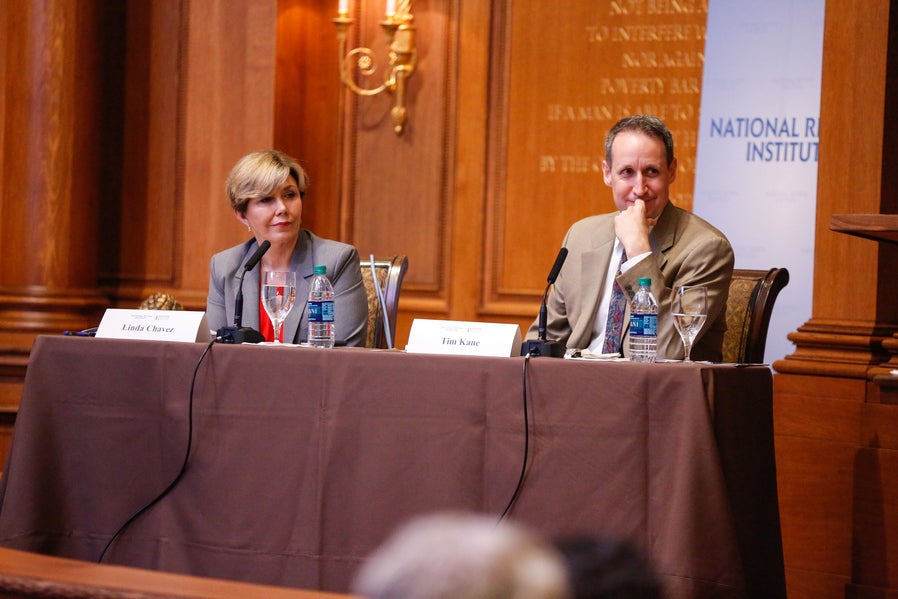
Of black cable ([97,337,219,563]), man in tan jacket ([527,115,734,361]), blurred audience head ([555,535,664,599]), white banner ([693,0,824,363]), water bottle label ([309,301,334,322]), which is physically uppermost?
white banner ([693,0,824,363])

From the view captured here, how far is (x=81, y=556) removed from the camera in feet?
8.52

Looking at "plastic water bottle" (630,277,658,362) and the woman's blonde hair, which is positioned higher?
the woman's blonde hair

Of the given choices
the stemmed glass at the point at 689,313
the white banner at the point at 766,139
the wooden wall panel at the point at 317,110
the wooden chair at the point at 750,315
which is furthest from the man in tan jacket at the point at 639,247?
the wooden wall panel at the point at 317,110

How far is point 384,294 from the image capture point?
3.71 meters

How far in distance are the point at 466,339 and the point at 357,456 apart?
351mm

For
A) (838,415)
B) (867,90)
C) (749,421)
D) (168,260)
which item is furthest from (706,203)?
(168,260)

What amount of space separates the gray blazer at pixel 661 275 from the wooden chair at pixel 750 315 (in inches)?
3.0

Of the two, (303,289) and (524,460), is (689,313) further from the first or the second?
(303,289)

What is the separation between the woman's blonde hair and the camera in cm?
344

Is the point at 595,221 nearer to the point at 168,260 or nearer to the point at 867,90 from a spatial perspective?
the point at 867,90

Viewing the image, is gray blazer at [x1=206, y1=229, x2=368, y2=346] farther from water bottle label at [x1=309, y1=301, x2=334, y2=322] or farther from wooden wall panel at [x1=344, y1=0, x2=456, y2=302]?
wooden wall panel at [x1=344, y1=0, x2=456, y2=302]

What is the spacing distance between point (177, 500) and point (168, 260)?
2891 mm

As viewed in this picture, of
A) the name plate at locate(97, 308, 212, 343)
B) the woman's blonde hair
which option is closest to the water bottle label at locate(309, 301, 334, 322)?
the name plate at locate(97, 308, 212, 343)

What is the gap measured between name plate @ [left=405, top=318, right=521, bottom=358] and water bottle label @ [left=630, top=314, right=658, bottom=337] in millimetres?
261
